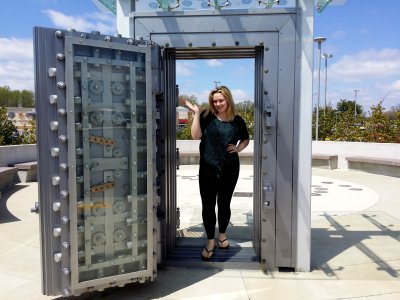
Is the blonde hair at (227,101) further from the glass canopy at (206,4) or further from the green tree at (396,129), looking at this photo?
the green tree at (396,129)

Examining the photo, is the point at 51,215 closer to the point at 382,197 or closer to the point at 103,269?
the point at 103,269

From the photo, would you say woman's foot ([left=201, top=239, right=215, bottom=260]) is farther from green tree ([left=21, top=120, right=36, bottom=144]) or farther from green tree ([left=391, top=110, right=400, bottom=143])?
green tree ([left=391, top=110, right=400, bottom=143])

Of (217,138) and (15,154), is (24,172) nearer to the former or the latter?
(15,154)

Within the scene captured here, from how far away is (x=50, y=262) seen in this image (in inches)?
96.8

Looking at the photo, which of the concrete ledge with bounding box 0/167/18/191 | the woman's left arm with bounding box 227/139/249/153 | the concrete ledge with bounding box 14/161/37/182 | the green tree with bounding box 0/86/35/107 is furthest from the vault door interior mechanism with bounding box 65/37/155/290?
the green tree with bounding box 0/86/35/107

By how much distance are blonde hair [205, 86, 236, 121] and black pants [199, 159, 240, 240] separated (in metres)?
0.46

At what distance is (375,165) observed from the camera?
10.4 metres

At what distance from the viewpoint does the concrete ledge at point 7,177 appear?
7.25m

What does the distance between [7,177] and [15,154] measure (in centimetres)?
148

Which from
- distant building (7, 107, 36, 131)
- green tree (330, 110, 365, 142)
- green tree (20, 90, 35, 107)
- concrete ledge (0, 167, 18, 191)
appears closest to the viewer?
concrete ledge (0, 167, 18, 191)

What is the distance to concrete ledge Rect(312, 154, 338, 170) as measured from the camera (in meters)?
11.7

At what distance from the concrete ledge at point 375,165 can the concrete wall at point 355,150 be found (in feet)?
1.54

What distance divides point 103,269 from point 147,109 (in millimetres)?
1272

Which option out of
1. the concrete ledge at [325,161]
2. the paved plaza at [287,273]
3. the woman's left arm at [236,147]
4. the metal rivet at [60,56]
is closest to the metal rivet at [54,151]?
the metal rivet at [60,56]
